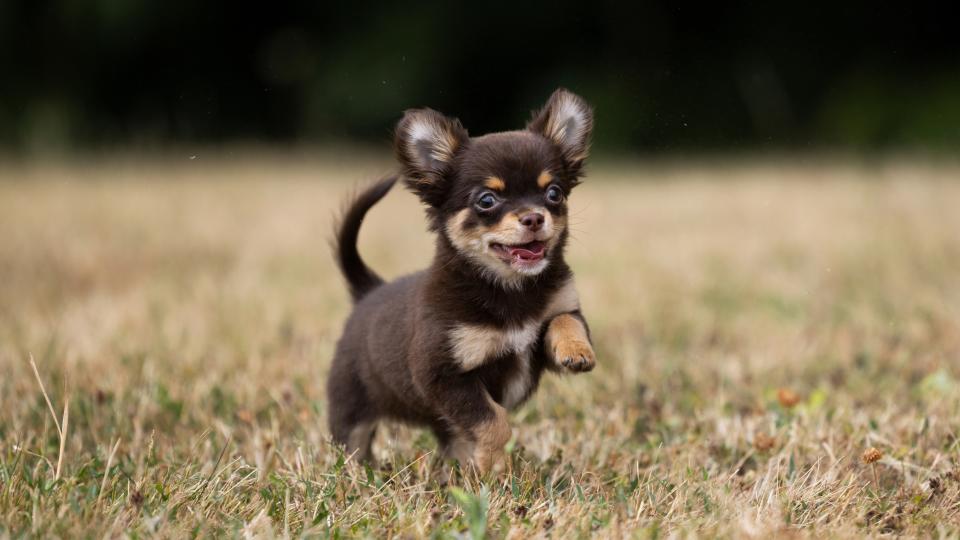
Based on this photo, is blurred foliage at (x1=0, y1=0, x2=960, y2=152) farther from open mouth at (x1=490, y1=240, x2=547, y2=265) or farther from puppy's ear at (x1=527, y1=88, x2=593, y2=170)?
open mouth at (x1=490, y1=240, x2=547, y2=265)

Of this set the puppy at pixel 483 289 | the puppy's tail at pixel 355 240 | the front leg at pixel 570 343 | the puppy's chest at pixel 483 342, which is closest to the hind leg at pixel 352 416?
the puppy at pixel 483 289

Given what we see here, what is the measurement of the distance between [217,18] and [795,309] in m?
12.1

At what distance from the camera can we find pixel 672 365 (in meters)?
4.37

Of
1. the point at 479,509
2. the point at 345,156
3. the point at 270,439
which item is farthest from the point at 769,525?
the point at 345,156

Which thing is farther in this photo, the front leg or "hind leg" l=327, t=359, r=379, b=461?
"hind leg" l=327, t=359, r=379, b=461

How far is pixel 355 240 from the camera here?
11.7ft

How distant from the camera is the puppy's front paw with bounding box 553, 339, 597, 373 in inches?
108

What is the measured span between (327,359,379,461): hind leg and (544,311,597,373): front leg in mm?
635

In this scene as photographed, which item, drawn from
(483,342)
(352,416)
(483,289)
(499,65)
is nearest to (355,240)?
(352,416)

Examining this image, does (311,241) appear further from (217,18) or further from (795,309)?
(217,18)

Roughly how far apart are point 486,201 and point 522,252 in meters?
0.16

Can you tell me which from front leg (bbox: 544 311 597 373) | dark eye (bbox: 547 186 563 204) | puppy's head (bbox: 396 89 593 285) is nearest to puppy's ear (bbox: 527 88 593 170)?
puppy's head (bbox: 396 89 593 285)

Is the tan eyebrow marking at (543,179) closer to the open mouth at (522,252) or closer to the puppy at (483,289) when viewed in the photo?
the puppy at (483,289)

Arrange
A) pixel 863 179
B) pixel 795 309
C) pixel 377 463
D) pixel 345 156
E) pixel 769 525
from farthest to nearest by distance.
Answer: pixel 345 156 < pixel 863 179 < pixel 795 309 < pixel 377 463 < pixel 769 525
